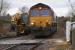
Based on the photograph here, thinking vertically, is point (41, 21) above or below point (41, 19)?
below

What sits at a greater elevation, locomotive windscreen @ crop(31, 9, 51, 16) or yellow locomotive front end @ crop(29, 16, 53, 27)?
locomotive windscreen @ crop(31, 9, 51, 16)

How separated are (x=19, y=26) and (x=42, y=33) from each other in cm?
1276

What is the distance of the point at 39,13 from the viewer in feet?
110

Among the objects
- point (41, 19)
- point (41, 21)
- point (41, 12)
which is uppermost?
point (41, 12)

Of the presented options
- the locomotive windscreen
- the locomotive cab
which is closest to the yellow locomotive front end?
the locomotive cab

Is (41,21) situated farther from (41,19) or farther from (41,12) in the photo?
(41,12)

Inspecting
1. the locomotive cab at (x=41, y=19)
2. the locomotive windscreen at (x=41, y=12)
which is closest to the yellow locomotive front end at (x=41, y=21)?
the locomotive cab at (x=41, y=19)

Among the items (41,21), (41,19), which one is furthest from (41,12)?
(41,21)

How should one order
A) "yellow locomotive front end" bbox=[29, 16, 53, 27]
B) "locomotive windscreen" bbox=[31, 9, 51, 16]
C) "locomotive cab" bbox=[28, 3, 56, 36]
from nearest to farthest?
"locomotive cab" bbox=[28, 3, 56, 36], "yellow locomotive front end" bbox=[29, 16, 53, 27], "locomotive windscreen" bbox=[31, 9, 51, 16]

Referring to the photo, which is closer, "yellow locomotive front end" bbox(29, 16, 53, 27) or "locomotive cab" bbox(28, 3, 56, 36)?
"locomotive cab" bbox(28, 3, 56, 36)

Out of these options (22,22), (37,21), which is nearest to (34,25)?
(37,21)

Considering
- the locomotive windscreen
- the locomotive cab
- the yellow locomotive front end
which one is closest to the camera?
the locomotive cab

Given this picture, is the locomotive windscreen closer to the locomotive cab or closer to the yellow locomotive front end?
the locomotive cab

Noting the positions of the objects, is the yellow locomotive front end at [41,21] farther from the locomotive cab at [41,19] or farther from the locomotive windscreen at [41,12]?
the locomotive windscreen at [41,12]
